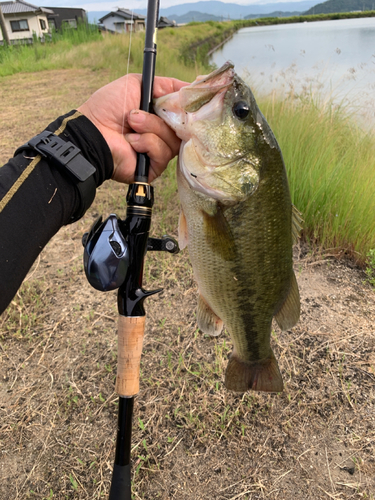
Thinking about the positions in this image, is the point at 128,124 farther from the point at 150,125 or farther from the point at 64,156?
the point at 64,156

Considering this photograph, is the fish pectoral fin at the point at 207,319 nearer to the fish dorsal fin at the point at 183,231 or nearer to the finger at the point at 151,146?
the fish dorsal fin at the point at 183,231

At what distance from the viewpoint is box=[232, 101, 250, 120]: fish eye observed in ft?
4.23

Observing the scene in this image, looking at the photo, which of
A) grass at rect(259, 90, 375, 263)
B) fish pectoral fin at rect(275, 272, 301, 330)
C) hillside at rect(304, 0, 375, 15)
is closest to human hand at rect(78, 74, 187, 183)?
fish pectoral fin at rect(275, 272, 301, 330)

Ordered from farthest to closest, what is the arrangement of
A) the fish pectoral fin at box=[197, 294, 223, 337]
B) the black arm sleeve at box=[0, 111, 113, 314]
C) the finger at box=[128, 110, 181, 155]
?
the fish pectoral fin at box=[197, 294, 223, 337]
the finger at box=[128, 110, 181, 155]
the black arm sleeve at box=[0, 111, 113, 314]

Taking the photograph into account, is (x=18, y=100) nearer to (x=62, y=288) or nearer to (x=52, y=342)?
(x=62, y=288)

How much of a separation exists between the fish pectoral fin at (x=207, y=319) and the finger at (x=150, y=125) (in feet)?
2.49

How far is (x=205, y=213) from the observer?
1.34 m

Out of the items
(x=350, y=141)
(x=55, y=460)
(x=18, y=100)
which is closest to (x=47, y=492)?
(x=55, y=460)

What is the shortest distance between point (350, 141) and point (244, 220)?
11.7 feet

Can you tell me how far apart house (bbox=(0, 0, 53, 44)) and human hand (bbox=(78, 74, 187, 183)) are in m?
42.6

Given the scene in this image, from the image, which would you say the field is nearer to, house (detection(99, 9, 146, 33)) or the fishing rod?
the fishing rod

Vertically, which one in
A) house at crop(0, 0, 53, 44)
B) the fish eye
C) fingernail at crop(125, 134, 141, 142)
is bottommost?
house at crop(0, 0, 53, 44)

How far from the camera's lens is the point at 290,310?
1.52 m

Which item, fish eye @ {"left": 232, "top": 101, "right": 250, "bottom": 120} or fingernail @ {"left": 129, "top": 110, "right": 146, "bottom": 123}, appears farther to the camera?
fingernail @ {"left": 129, "top": 110, "right": 146, "bottom": 123}
